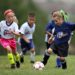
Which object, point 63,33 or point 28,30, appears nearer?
point 63,33

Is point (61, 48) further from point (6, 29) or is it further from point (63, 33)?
point (6, 29)

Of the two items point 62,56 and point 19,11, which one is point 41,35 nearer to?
point 19,11

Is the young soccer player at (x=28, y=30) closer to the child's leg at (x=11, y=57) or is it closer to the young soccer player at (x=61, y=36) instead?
the child's leg at (x=11, y=57)

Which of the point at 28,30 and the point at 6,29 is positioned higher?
the point at 6,29

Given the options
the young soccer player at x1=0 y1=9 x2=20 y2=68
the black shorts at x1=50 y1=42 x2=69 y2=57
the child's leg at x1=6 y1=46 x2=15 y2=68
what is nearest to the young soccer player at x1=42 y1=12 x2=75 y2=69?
the black shorts at x1=50 y1=42 x2=69 y2=57

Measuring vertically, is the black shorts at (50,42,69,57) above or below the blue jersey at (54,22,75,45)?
below

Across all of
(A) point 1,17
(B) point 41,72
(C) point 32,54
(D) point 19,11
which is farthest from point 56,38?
(D) point 19,11

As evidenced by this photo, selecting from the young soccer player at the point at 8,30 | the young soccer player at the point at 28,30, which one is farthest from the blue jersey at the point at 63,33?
the young soccer player at the point at 28,30

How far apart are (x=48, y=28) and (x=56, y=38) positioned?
7.01 ft

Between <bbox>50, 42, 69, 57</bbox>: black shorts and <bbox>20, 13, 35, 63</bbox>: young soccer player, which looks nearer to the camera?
<bbox>50, 42, 69, 57</bbox>: black shorts

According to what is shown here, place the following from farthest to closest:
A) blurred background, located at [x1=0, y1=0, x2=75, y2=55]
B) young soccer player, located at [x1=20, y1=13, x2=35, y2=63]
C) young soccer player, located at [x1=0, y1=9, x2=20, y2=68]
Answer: blurred background, located at [x1=0, y1=0, x2=75, y2=55]
young soccer player, located at [x1=20, y1=13, x2=35, y2=63]
young soccer player, located at [x1=0, y1=9, x2=20, y2=68]

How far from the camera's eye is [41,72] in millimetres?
12703

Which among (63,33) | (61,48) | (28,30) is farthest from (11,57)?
(28,30)

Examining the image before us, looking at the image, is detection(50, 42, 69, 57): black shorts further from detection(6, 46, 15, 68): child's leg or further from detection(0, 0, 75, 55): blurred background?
detection(0, 0, 75, 55): blurred background
